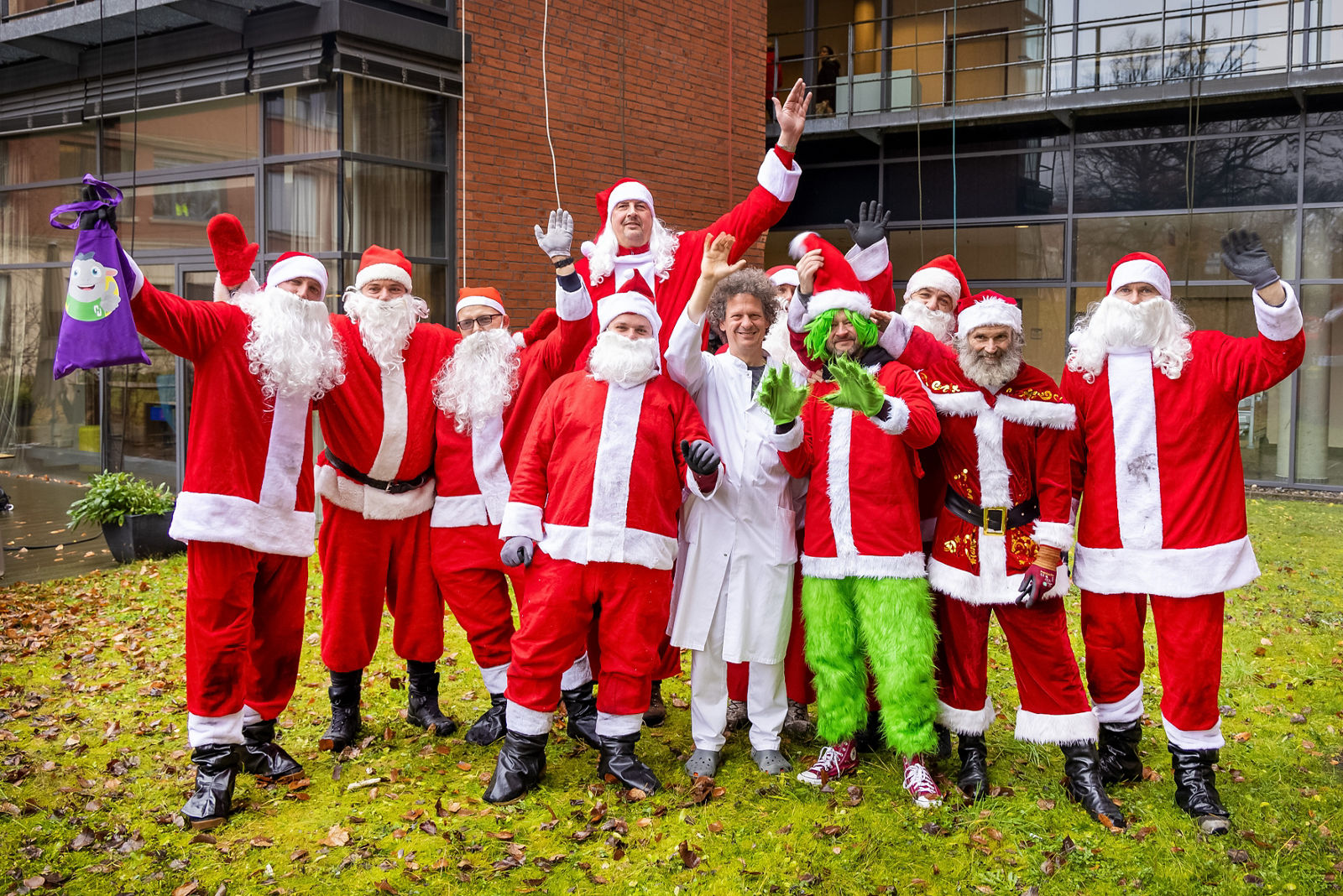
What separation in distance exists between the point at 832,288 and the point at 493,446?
172 cm

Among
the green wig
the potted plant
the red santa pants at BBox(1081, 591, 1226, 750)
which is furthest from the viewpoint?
the potted plant

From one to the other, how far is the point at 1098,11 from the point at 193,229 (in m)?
11.4

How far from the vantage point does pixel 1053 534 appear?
390 cm

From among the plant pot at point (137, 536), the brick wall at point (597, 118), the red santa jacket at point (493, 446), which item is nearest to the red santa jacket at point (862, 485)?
the red santa jacket at point (493, 446)

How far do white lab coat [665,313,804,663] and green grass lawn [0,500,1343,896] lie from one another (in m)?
0.64

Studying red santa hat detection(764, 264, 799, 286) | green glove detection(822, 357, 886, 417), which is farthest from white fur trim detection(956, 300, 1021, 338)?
red santa hat detection(764, 264, 799, 286)

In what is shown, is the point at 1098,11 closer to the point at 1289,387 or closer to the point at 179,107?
the point at 1289,387

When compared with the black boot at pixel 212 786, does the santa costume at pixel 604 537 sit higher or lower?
higher

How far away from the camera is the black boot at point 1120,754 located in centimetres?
415

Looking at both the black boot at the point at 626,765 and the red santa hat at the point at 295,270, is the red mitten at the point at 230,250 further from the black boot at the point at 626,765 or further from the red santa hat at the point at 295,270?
the black boot at the point at 626,765

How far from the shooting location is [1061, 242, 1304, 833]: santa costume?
3.82 metres

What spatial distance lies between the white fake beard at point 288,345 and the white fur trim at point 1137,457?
3232 mm

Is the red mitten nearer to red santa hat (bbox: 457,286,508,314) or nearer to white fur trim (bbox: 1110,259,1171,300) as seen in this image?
red santa hat (bbox: 457,286,508,314)

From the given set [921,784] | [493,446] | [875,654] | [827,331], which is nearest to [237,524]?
[493,446]
